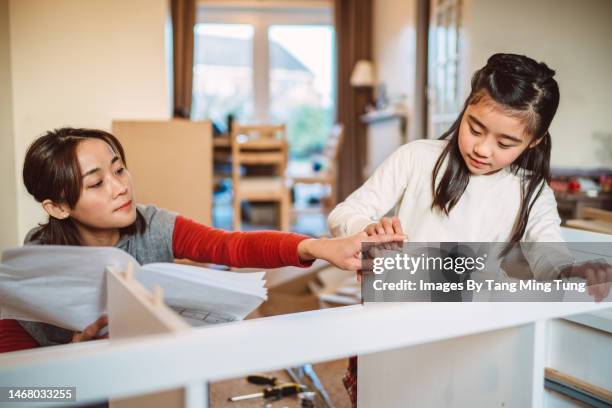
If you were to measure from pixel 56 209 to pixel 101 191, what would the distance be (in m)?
0.11

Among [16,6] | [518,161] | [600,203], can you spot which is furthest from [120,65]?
[600,203]

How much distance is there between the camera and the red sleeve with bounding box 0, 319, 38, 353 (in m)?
1.02

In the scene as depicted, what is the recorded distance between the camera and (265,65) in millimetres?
6242

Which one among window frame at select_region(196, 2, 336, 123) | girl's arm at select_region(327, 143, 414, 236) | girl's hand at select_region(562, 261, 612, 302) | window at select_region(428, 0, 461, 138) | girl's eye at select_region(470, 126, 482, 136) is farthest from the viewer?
window frame at select_region(196, 2, 336, 123)

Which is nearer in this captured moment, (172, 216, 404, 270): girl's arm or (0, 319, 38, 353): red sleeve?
(172, 216, 404, 270): girl's arm

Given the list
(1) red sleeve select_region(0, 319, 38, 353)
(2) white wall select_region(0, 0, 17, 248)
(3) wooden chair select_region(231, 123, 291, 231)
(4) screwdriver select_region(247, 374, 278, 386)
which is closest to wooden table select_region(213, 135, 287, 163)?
(3) wooden chair select_region(231, 123, 291, 231)

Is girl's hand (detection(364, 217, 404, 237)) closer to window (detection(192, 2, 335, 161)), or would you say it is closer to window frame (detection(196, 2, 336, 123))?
window (detection(192, 2, 335, 161))

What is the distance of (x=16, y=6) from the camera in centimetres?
196

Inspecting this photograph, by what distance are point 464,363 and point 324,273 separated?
1886 mm

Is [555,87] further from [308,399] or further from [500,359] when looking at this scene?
[308,399]

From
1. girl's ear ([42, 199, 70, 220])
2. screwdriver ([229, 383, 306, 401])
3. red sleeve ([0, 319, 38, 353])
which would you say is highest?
girl's ear ([42, 199, 70, 220])

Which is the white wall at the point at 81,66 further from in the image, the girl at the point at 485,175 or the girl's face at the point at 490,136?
the girl's face at the point at 490,136

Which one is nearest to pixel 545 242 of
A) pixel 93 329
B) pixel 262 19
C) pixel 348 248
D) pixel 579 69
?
pixel 348 248

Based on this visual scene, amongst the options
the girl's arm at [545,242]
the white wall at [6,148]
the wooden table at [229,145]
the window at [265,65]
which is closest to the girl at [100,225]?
the girl's arm at [545,242]
